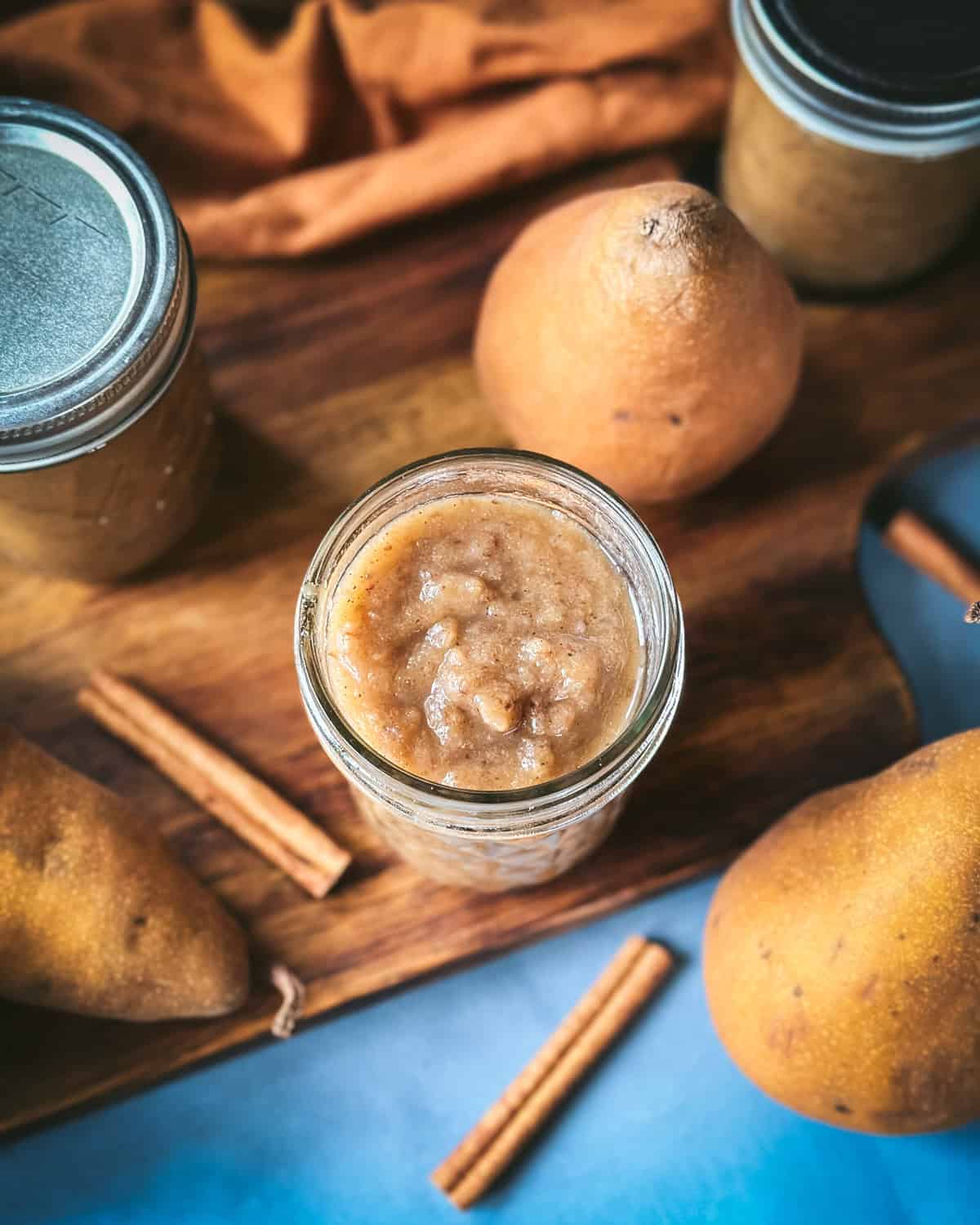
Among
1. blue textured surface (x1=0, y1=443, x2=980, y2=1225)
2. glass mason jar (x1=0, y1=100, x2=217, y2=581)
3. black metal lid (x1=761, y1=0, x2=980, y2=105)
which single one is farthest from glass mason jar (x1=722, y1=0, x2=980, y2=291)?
blue textured surface (x1=0, y1=443, x2=980, y2=1225)

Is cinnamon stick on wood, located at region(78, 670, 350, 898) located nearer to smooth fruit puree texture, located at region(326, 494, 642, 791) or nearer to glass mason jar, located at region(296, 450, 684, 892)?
glass mason jar, located at region(296, 450, 684, 892)

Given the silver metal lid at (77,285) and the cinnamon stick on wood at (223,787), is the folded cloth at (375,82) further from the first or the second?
the cinnamon stick on wood at (223,787)

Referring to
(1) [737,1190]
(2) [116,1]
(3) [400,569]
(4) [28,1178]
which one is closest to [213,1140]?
(4) [28,1178]

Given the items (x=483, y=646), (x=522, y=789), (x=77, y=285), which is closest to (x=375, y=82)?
(x=77, y=285)

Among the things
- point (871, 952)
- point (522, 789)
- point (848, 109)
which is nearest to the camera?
point (522, 789)

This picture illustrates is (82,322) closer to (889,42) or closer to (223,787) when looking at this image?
(223,787)

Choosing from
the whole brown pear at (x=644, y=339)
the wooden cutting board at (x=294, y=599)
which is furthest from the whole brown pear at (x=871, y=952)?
the whole brown pear at (x=644, y=339)
